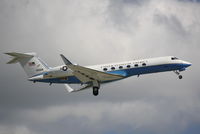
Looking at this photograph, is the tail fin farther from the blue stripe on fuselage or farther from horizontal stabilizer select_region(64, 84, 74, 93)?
the blue stripe on fuselage

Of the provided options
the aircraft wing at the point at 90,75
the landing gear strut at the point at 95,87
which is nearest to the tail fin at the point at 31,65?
the aircraft wing at the point at 90,75

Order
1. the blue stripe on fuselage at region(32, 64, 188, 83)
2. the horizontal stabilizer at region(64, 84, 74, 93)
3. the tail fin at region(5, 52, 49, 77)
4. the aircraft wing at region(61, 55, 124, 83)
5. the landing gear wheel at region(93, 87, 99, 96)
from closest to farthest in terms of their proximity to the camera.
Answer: the aircraft wing at region(61, 55, 124, 83) < the blue stripe on fuselage at region(32, 64, 188, 83) < the landing gear wheel at region(93, 87, 99, 96) < the tail fin at region(5, 52, 49, 77) < the horizontal stabilizer at region(64, 84, 74, 93)

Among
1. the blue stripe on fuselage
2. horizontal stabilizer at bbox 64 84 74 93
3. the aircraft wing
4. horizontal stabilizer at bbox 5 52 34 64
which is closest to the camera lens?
the aircraft wing

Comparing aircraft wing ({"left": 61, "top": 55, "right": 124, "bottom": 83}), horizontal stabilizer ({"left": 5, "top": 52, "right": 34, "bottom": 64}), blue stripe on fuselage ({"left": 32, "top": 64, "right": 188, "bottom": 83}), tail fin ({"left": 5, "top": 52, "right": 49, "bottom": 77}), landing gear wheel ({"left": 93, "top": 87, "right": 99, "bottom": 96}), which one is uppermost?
horizontal stabilizer ({"left": 5, "top": 52, "right": 34, "bottom": 64})

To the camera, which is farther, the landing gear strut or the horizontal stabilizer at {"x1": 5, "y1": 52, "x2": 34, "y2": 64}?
the horizontal stabilizer at {"x1": 5, "y1": 52, "x2": 34, "y2": 64}

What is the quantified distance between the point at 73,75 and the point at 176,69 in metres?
12.8

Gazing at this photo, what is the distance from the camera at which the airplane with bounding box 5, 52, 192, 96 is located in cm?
4853

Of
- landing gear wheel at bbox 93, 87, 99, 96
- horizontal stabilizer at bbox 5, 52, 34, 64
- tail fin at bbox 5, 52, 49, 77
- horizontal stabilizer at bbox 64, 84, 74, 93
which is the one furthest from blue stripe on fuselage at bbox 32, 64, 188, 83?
horizontal stabilizer at bbox 5, 52, 34, 64

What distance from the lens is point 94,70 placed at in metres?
47.4

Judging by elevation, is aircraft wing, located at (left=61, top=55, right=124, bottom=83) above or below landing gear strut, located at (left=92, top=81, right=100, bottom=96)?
above

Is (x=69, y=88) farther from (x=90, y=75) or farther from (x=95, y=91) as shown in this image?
(x=90, y=75)

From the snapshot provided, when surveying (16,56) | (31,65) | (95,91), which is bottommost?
(95,91)

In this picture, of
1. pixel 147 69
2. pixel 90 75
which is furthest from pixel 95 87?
pixel 147 69

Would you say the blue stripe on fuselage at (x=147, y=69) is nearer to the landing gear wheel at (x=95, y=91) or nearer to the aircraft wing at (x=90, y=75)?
the aircraft wing at (x=90, y=75)
